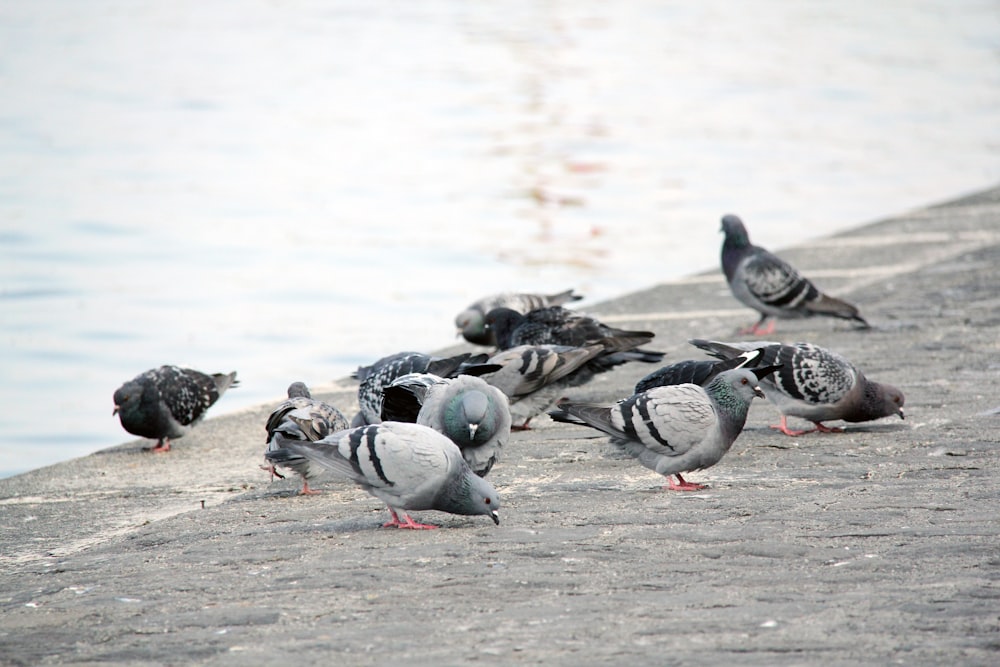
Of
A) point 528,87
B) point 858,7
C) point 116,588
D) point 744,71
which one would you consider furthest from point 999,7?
point 116,588

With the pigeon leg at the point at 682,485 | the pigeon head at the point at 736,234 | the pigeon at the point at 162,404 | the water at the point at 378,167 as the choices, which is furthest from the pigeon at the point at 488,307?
the pigeon leg at the point at 682,485

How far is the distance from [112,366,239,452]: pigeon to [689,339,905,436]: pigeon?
275cm

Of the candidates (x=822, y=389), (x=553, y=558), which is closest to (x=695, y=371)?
(x=822, y=389)

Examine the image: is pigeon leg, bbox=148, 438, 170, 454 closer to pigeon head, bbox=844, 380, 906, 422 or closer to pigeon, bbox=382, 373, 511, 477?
pigeon, bbox=382, 373, 511, 477

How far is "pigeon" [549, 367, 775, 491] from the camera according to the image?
553cm

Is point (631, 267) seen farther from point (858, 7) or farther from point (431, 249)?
point (858, 7)

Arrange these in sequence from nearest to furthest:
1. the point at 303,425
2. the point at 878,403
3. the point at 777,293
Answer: the point at 303,425 < the point at 878,403 < the point at 777,293

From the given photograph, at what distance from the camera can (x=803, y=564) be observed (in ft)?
15.0

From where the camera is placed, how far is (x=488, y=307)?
358 inches

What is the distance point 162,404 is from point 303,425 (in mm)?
1618

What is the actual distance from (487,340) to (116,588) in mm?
4480

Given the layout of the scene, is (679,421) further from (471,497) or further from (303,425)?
(303,425)

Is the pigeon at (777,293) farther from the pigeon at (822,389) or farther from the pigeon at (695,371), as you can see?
the pigeon at (695,371)

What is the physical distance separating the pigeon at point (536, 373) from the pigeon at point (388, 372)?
16cm
